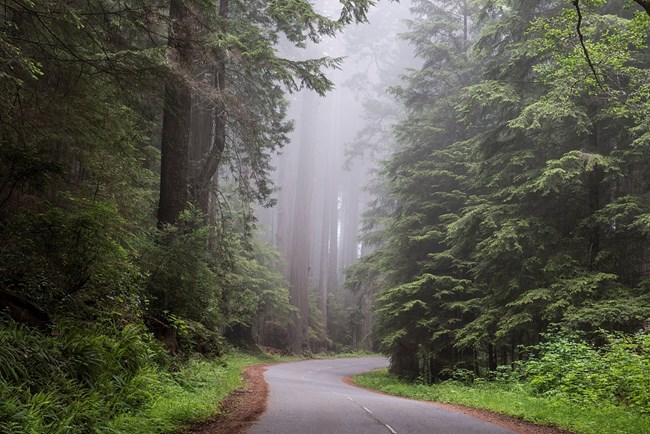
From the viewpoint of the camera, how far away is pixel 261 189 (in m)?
17.5

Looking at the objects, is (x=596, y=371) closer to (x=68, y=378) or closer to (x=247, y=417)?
(x=247, y=417)

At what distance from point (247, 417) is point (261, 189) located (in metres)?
10.5

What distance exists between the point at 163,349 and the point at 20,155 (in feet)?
15.5

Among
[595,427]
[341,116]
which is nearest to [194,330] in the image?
[595,427]

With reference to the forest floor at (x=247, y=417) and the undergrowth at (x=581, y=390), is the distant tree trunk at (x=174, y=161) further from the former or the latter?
the undergrowth at (x=581, y=390)

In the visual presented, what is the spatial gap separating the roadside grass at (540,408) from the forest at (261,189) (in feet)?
2.48

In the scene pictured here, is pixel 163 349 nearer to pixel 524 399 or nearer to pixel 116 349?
pixel 116 349

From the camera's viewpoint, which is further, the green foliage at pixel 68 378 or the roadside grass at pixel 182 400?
the roadside grass at pixel 182 400

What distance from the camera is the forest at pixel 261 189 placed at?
6559 millimetres

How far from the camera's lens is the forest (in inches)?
258

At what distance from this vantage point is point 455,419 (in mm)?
8672

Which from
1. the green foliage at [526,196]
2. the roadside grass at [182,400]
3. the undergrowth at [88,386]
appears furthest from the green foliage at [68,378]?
the green foliage at [526,196]

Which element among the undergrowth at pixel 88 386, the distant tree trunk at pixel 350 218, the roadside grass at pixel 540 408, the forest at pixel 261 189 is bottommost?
the roadside grass at pixel 540 408

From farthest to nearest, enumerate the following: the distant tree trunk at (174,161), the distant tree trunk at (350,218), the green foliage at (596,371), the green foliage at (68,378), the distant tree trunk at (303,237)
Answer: the distant tree trunk at (350,218), the distant tree trunk at (303,237), the distant tree trunk at (174,161), the green foliage at (596,371), the green foliage at (68,378)
